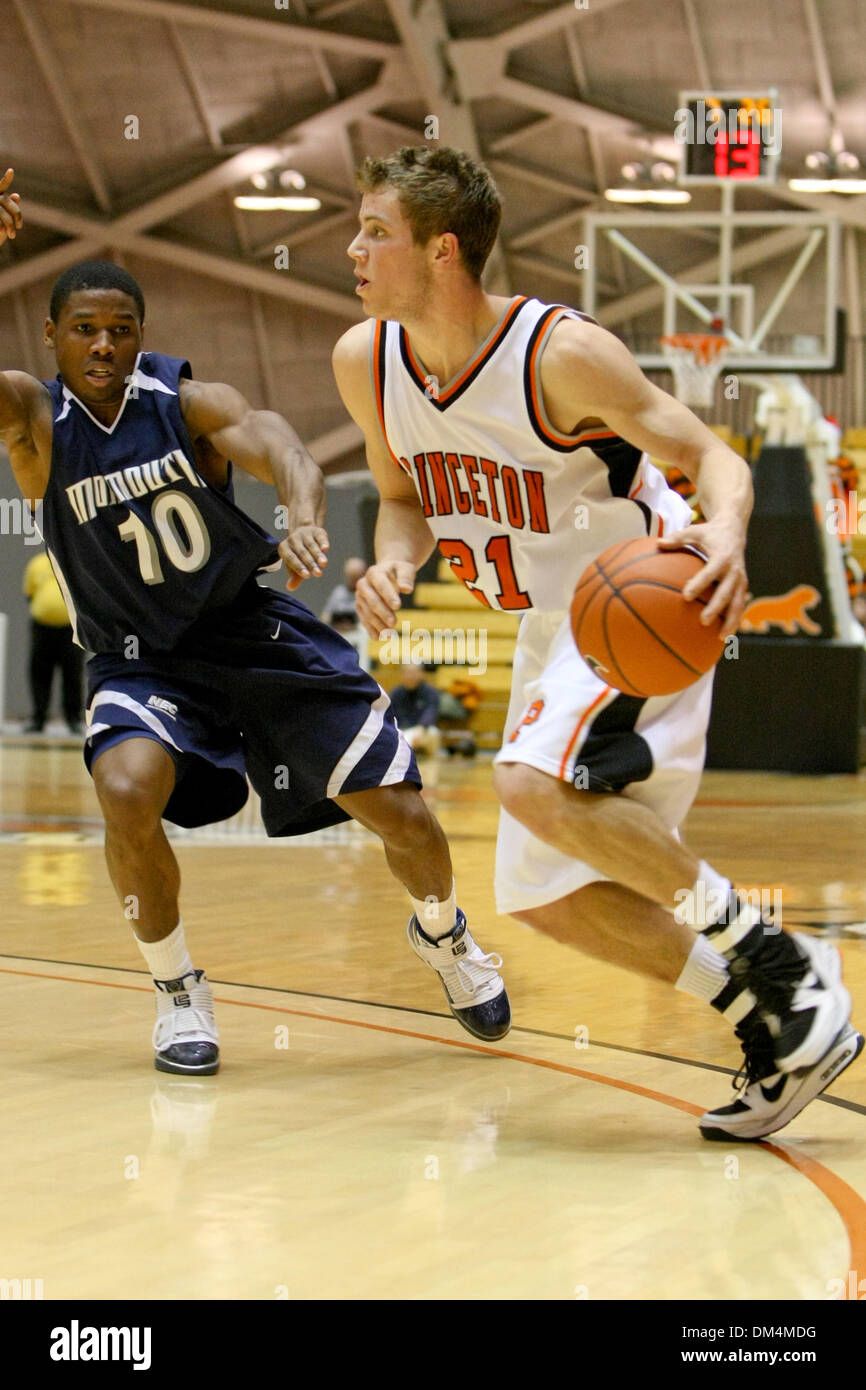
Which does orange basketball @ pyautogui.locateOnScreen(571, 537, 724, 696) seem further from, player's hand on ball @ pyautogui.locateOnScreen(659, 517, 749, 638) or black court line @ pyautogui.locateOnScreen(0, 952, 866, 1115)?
black court line @ pyautogui.locateOnScreen(0, 952, 866, 1115)

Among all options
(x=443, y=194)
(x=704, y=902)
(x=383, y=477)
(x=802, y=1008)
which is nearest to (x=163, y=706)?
(x=383, y=477)

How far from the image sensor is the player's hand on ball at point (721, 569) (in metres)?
2.92

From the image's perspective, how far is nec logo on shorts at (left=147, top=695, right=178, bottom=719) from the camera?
13.1ft

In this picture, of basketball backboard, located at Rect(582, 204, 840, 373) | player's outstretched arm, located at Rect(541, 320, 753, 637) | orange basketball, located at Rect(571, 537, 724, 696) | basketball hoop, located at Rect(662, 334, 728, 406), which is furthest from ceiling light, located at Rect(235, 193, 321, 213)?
orange basketball, located at Rect(571, 537, 724, 696)

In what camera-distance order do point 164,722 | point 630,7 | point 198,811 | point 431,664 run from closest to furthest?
point 164,722 < point 198,811 < point 431,664 < point 630,7

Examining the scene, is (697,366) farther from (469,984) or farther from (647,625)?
(647,625)

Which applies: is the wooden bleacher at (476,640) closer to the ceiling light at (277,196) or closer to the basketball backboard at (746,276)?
the basketball backboard at (746,276)

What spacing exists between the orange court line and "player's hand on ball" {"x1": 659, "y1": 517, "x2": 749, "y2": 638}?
102 cm

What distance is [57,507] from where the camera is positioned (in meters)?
4.10

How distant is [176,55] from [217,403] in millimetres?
16116

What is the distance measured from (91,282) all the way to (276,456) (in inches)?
24.3

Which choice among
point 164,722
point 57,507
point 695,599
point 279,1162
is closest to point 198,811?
point 164,722

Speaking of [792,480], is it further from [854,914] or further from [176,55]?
[176,55]

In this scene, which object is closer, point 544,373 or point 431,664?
point 544,373
